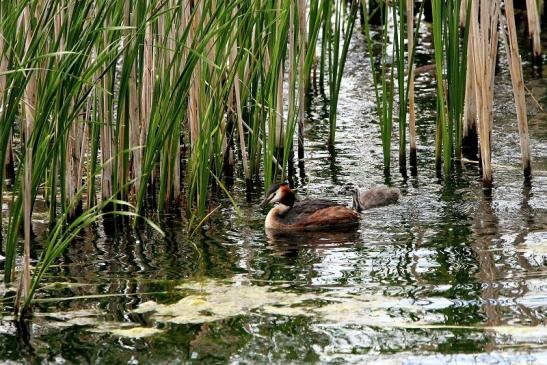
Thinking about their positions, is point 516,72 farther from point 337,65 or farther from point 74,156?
point 74,156

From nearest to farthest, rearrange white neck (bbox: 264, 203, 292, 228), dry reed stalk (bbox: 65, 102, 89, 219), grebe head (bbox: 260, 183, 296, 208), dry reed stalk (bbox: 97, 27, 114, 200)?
1. dry reed stalk (bbox: 97, 27, 114, 200)
2. dry reed stalk (bbox: 65, 102, 89, 219)
3. white neck (bbox: 264, 203, 292, 228)
4. grebe head (bbox: 260, 183, 296, 208)

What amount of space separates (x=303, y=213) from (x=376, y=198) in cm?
61

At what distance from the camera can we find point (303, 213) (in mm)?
8531

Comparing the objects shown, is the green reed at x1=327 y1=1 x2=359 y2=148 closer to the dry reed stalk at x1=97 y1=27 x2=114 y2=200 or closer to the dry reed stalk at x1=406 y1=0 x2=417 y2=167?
the dry reed stalk at x1=406 y1=0 x2=417 y2=167

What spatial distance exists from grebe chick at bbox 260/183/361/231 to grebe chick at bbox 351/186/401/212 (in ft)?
0.55

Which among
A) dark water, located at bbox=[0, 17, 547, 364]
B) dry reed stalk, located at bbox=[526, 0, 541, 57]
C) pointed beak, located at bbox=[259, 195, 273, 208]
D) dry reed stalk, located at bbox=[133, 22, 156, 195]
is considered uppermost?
dry reed stalk, located at bbox=[526, 0, 541, 57]

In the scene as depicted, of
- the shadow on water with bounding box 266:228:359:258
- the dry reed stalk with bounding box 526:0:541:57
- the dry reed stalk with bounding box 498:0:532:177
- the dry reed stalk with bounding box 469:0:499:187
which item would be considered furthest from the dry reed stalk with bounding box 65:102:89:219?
the dry reed stalk with bounding box 526:0:541:57

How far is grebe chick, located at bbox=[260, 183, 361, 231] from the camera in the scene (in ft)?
27.7

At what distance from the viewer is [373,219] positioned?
870 cm

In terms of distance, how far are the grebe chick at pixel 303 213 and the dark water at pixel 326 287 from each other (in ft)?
0.41

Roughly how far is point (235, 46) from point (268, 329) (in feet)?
12.6

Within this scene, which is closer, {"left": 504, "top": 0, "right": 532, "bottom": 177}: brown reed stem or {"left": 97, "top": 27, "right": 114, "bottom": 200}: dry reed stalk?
{"left": 97, "top": 27, "right": 114, "bottom": 200}: dry reed stalk

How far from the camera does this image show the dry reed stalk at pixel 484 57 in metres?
8.27

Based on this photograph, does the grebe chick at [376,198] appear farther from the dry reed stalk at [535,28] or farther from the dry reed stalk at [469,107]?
the dry reed stalk at [535,28]
